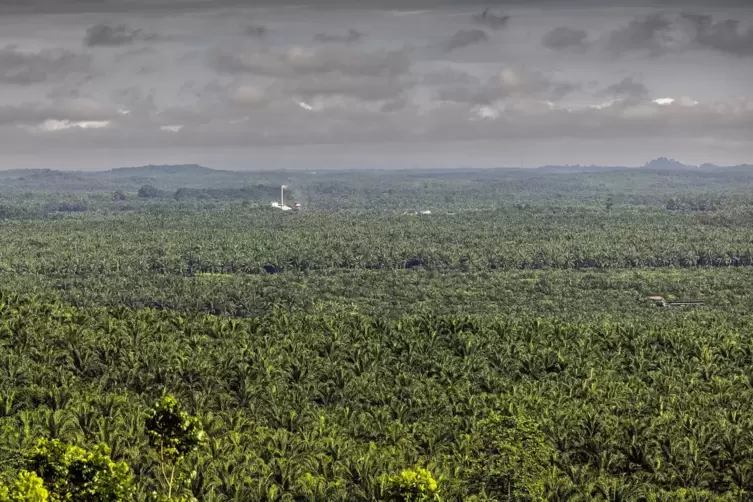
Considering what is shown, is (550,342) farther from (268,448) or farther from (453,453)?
(268,448)

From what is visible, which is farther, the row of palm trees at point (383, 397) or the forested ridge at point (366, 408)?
the row of palm trees at point (383, 397)

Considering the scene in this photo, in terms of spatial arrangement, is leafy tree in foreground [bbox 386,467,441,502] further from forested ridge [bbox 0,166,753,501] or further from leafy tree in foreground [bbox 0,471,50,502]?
leafy tree in foreground [bbox 0,471,50,502]

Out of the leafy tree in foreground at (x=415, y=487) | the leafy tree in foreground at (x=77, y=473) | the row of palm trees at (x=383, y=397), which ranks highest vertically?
the leafy tree in foreground at (x=77, y=473)

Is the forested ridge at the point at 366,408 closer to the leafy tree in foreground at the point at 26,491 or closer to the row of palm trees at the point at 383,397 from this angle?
the leafy tree in foreground at the point at 26,491

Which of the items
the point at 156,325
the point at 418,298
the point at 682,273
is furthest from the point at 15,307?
the point at 682,273

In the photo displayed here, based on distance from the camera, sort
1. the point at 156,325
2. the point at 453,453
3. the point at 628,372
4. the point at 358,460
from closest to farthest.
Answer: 1. the point at 358,460
2. the point at 453,453
3. the point at 628,372
4. the point at 156,325

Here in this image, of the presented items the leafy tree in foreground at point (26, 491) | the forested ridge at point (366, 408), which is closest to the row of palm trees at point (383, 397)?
the forested ridge at point (366, 408)

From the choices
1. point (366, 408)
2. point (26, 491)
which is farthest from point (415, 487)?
point (366, 408)

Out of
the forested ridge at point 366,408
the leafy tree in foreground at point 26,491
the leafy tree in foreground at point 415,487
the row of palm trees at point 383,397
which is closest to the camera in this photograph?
the leafy tree in foreground at point 26,491

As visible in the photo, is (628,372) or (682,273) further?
(682,273)

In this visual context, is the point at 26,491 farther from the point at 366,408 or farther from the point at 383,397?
the point at 383,397

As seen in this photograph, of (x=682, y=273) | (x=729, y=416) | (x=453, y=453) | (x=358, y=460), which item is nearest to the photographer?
(x=358, y=460)
